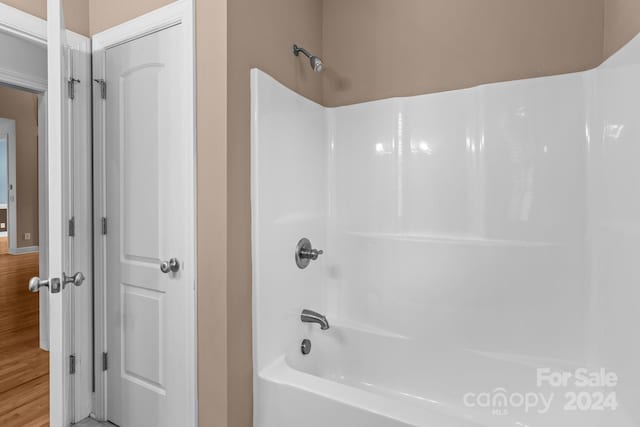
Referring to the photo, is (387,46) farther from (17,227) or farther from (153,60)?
(17,227)

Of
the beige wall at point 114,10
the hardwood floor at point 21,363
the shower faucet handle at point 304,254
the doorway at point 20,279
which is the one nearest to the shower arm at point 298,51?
the beige wall at point 114,10

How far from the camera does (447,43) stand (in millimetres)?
1814

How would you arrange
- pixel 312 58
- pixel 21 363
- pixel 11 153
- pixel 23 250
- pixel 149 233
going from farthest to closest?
pixel 23 250 < pixel 11 153 < pixel 21 363 < pixel 312 58 < pixel 149 233

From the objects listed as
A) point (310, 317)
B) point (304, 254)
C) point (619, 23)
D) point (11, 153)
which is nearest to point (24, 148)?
point (11, 153)

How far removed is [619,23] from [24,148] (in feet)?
22.5

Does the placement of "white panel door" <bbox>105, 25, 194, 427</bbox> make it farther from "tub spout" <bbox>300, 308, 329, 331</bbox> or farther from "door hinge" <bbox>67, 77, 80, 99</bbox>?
"tub spout" <bbox>300, 308, 329, 331</bbox>

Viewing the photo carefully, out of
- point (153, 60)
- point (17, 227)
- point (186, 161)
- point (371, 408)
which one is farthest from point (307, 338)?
point (17, 227)

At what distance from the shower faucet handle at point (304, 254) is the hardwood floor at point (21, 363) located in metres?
1.61

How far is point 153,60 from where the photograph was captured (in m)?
1.67

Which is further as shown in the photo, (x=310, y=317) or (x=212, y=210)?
(x=310, y=317)

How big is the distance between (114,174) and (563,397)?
2457mm

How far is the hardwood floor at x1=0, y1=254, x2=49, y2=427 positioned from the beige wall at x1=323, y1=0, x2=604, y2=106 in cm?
248

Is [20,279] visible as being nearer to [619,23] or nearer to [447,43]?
[447,43]

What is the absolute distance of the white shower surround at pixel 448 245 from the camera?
140cm
